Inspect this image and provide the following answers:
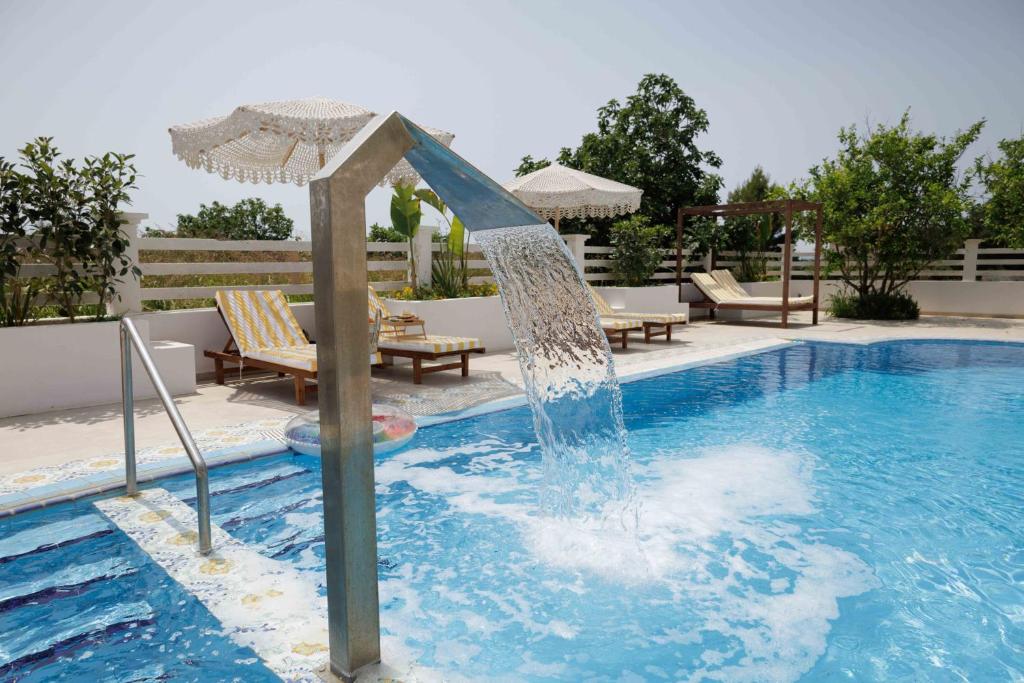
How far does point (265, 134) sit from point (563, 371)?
6.25 m

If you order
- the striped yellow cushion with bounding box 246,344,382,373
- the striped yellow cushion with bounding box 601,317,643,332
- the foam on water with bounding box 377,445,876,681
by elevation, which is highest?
the striped yellow cushion with bounding box 601,317,643,332

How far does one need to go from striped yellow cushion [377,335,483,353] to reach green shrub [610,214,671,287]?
6952mm

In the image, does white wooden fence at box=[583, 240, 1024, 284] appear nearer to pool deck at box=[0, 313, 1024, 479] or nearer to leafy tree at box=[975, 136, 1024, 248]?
leafy tree at box=[975, 136, 1024, 248]

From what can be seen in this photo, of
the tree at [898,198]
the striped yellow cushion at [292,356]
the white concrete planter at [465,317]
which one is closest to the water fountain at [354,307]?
the striped yellow cushion at [292,356]

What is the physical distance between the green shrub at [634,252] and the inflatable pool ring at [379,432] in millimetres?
9248

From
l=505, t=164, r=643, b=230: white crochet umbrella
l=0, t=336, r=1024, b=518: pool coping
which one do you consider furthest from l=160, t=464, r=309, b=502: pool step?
→ l=505, t=164, r=643, b=230: white crochet umbrella

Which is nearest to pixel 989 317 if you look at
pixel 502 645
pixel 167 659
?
pixel 502 645

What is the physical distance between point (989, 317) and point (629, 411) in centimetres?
1445

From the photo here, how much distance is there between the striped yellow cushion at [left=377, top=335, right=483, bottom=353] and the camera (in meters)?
7.57

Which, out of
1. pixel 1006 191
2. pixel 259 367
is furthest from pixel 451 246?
pixel 1006 191

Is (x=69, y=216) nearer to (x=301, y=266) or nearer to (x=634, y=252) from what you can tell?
(x=301, y=266)

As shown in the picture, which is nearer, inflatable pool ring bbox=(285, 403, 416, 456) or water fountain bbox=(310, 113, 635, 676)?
water fountain bbox=(310, 113, 635, 676)

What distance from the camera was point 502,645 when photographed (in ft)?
9.28

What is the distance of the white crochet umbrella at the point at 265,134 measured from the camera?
753cm
